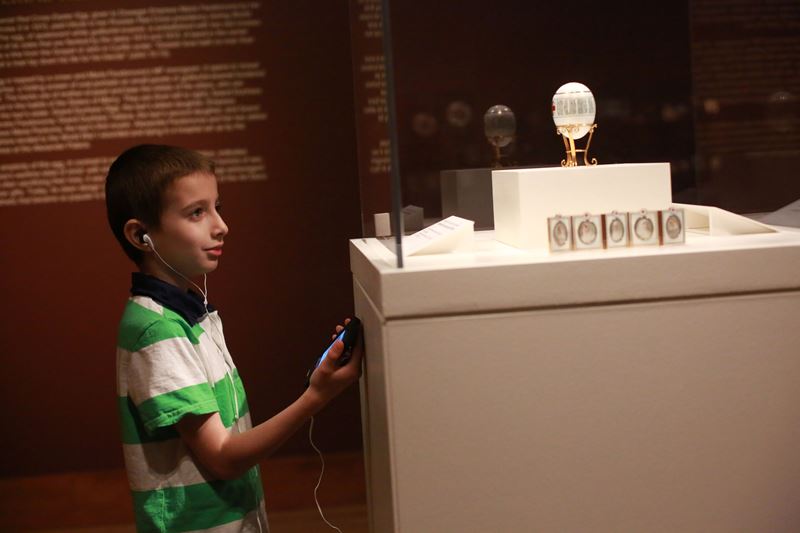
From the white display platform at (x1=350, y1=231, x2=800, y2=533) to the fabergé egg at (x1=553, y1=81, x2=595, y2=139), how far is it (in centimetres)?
59

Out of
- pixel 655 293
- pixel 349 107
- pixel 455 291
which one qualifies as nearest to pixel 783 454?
pixel 655 293

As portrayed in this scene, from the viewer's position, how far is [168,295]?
1.85 m

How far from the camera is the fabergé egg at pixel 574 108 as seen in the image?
6.63 feet

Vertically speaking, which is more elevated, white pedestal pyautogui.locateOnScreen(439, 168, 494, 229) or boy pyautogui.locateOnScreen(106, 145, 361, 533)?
white pedestal pyautogui.locateOnScreen(439, 168, 494, 229)

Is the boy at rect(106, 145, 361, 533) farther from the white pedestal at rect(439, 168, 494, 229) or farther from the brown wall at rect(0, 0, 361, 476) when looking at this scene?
the brown wall at rect(0, 0, 361, 476)

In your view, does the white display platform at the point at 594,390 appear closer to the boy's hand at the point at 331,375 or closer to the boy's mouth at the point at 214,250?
the boy's hand at the point at 331,375

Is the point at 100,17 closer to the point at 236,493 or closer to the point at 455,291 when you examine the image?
the point at 236,493

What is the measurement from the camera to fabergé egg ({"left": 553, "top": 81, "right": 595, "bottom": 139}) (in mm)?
2021

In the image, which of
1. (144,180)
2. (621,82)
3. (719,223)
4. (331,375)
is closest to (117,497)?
(144,180)

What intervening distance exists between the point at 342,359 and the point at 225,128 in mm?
2197

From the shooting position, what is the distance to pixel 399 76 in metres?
2.62

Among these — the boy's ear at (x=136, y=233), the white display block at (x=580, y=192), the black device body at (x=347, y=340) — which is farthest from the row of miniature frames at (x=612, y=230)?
the boy's ear at (x=136, y=233)

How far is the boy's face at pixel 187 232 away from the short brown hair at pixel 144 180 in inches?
0.7

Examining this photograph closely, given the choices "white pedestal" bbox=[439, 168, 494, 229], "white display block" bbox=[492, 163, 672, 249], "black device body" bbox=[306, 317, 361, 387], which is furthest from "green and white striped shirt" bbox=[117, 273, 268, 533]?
"white pedestal" bbox=[439, 168, 494, 229]
